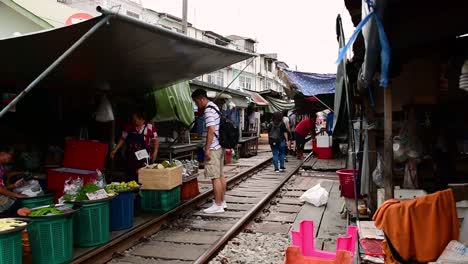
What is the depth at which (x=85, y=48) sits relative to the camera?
4.60 meters

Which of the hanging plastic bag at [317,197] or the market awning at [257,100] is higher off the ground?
the market awning at [257,100]

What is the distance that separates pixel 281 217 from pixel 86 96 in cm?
537

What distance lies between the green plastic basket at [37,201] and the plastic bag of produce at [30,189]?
0.32 feet

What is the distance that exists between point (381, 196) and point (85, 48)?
13.9 feet

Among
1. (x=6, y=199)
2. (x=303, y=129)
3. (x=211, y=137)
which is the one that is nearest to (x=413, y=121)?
(x=211, y=137)

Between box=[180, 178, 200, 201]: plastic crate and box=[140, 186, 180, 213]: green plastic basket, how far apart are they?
0.84m

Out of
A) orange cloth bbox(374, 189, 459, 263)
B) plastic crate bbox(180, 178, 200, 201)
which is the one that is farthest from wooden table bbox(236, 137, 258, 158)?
orange cloth bbox(374, 189, 459, 263)

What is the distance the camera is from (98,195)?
5.11 metres

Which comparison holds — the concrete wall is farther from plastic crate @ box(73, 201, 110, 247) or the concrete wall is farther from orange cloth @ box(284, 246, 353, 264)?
orange cloth @ box(284, 246, 353, 264)

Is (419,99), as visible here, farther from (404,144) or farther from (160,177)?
(160,177)

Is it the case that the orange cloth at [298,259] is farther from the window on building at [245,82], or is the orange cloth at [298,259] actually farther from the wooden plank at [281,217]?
the window on building at [245,82]

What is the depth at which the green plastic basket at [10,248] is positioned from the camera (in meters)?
3.50

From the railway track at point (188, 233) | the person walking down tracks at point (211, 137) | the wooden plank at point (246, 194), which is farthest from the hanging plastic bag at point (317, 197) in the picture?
the person walking down tracks at point (211, 137)

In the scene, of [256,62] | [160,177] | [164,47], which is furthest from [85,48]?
[256,62]
